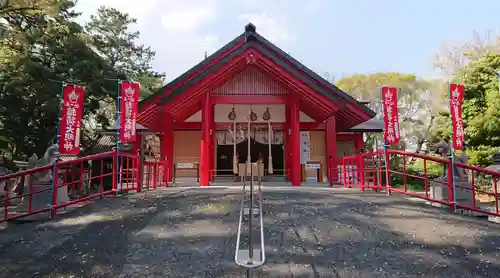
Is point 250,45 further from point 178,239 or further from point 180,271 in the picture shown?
point 180,271

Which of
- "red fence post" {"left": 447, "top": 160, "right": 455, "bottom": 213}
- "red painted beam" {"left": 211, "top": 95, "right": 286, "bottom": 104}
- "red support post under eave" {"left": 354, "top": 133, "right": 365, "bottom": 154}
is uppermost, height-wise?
"red painted beam" {"left": 211, "top": 95, "right": 286, "bottom": 104}

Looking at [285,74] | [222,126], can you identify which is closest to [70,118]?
[222,126]

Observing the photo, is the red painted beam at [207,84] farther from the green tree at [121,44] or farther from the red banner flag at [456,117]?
the green tree at [121,44]

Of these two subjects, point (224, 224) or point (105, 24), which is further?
point (105, 24)

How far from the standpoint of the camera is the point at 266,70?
444 inches

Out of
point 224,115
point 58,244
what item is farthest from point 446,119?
point 58,244

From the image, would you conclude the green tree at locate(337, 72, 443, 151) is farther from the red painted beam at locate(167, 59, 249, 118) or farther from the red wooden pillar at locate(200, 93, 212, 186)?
the red wooden pillar at locate(200, 93, 212, 186)

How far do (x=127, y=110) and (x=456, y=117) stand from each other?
7.88 meters

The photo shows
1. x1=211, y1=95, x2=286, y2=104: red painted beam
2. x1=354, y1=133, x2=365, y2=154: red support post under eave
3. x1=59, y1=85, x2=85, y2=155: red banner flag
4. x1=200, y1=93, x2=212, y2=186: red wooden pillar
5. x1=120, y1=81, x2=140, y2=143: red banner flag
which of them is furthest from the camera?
x1=354, y1=133, x2=365, y2=154: red support post under eave

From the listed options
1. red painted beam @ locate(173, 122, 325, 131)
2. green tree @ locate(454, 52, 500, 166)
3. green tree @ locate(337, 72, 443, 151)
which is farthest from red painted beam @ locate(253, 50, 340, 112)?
green tree @ locate(337, 72, 443, 151)

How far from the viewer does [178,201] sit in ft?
22.0

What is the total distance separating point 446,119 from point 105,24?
28.6 m

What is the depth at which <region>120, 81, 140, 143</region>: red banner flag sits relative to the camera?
8.68 meters

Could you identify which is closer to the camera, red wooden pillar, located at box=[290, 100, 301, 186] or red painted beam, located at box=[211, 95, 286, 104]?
red wooden pillar, located at box=[290, 100, 301, 186]
